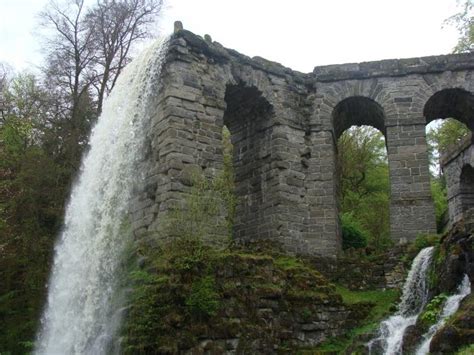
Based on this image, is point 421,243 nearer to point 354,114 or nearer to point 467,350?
point 354,114

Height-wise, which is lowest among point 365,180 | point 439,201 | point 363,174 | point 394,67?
point 439,201

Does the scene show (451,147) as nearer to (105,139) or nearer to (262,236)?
(262,236)

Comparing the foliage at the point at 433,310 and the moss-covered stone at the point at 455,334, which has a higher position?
the foliage at the point at 433,310

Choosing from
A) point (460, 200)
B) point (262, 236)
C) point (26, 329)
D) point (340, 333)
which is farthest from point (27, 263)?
point (460, 200)

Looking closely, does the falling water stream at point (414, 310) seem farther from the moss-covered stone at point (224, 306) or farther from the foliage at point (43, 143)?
the foliage at point (43, 143)

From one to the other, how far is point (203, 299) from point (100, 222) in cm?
402

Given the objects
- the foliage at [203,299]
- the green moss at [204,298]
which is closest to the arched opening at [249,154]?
the green moss at [204,298]

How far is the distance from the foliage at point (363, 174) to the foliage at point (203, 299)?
14.7 meters

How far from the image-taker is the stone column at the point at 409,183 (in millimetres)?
13508

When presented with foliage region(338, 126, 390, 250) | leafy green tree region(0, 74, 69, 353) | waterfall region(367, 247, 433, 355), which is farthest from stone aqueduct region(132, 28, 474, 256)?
foliage region(338, 126, 390, 250)

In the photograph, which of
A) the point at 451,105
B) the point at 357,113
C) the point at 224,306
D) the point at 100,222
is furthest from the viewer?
the point at 357,113

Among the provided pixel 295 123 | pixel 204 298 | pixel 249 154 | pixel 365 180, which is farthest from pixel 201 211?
pixel 365 180

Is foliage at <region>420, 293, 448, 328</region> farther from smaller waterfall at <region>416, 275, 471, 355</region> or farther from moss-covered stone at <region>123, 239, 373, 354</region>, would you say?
moss-covered stone at <region>123, 239, 373, 354</region>

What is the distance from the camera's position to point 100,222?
12711 millimetres
